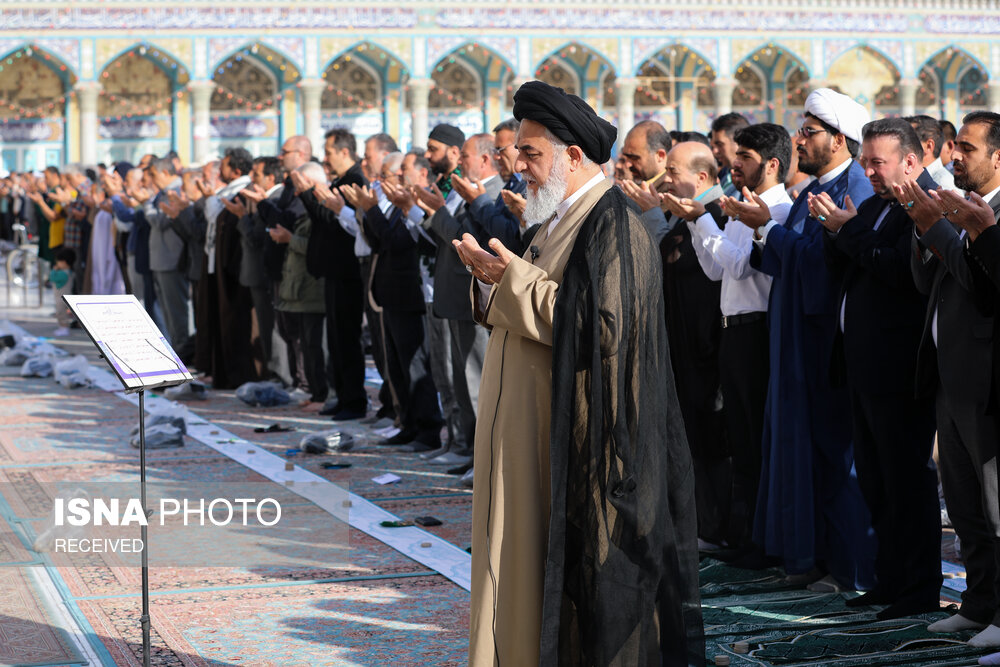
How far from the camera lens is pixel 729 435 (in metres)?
Result: 4.60

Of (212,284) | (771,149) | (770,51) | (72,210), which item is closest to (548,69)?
(770,51)

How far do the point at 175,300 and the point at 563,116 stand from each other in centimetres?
761

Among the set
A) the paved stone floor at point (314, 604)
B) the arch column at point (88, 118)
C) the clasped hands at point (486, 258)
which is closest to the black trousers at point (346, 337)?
the paved stone floor at point (314, 604)

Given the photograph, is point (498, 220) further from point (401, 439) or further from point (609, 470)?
point (609, 470)

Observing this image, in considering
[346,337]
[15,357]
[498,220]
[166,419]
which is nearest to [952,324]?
[498,220]

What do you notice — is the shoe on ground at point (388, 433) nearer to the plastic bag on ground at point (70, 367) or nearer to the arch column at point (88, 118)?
the plastic bag on ground at point (70, 367)

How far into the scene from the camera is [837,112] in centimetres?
411

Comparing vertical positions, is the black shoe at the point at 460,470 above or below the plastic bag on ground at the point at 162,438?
below

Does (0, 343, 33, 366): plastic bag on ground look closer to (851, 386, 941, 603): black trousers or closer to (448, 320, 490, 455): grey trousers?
(448, 320, 490, 455): grey trousers

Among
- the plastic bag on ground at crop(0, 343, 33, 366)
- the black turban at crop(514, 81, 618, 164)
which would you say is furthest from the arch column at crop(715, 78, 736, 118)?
the black turban at crop(514, 81, 618, 164)

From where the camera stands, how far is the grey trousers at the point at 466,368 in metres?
5.93

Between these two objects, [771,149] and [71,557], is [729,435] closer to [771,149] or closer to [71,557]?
[771,149]

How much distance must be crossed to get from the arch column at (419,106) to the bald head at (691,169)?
23.9m

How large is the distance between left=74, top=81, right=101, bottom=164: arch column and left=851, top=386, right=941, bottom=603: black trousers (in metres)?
25.9
